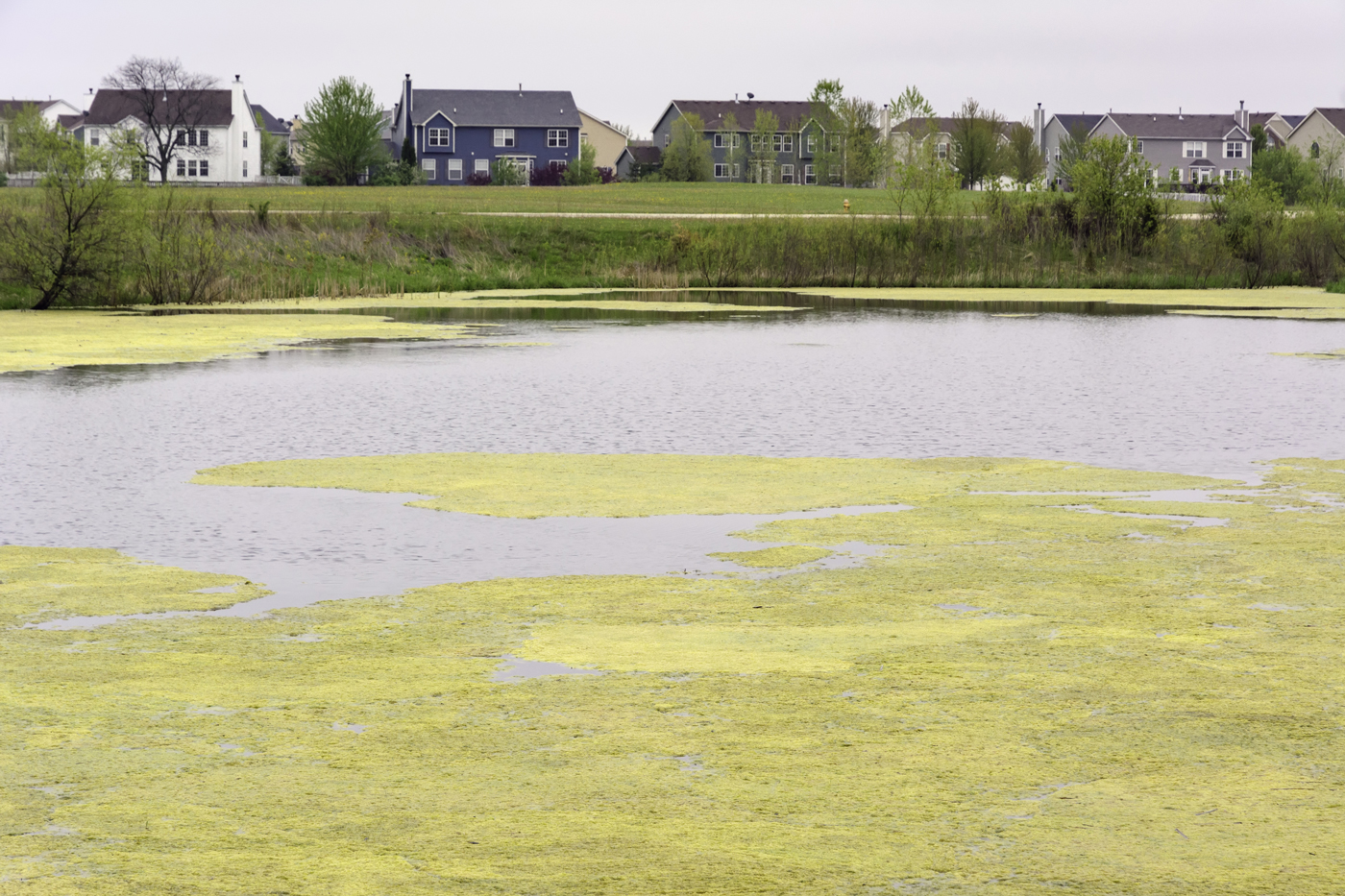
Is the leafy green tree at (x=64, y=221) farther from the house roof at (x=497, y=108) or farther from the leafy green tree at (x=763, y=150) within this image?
the house roof at (x=497, y=108)

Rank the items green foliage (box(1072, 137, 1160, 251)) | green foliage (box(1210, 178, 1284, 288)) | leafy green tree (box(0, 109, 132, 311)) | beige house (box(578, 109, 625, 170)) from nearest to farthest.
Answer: leafy green tree (box(0, 109, 132, 311)) → green foliage (box(1210, 178, 1284, 288)) → green foliage (box(1072, 137, 1160, 251)) → beige house (box(578, 109, 625, 170))

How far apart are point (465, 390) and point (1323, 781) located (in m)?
17.3

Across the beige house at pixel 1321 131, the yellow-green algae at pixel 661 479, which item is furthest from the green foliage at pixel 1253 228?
the beige house at pixel 1321 131

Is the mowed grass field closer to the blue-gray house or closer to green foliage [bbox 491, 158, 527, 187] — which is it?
green foliage [bbox 491, 158, 527, 187]

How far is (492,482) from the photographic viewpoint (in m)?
15.1

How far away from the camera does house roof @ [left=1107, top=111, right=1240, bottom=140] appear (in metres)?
135

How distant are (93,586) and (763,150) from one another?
105 meters

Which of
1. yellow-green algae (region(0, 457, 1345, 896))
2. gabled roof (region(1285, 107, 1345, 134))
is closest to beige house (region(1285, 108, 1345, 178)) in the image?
gabled roof (region(1285, 107, 1345, 134))

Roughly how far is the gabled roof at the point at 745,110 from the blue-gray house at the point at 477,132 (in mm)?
12230

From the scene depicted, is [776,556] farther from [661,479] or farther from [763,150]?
[763,150]

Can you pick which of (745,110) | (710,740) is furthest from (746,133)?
(710,740)

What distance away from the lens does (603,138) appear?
13312 centimetres

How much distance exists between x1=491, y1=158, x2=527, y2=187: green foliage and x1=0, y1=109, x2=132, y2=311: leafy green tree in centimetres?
6356

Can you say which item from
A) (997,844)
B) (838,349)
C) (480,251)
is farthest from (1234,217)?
(997,844)
